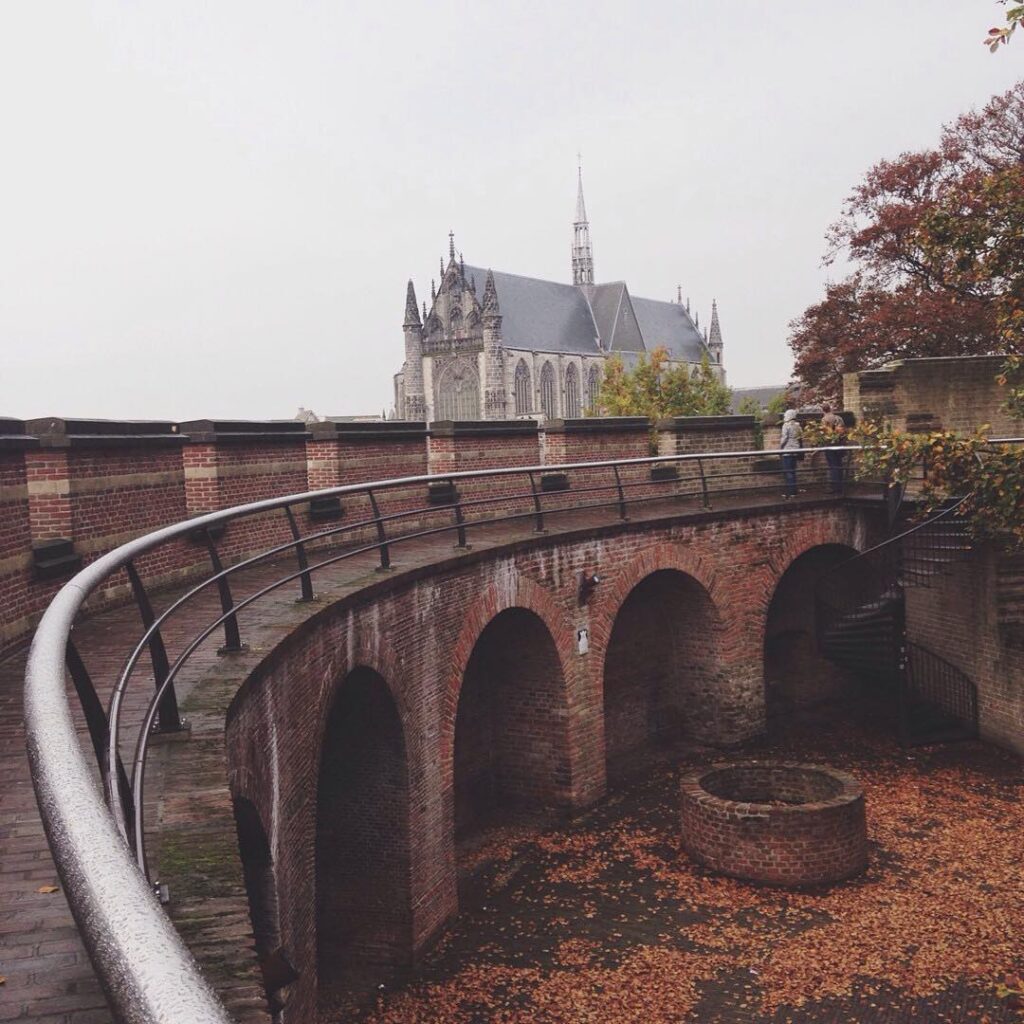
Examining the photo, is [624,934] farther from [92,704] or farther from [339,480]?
[92,704]

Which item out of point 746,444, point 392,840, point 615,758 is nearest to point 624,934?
point 392,840

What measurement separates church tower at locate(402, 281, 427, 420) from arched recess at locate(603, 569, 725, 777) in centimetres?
7602

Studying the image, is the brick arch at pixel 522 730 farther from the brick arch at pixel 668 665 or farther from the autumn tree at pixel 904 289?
the autumn tree at pixel 904 289

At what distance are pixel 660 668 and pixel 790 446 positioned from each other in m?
4.74

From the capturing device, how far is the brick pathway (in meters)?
2.97

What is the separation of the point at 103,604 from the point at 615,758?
877cm

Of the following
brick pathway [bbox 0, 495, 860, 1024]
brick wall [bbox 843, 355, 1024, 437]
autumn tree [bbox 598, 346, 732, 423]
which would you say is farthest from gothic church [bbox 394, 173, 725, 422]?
brick pathway [bbox 0, 495, 860, 1024]

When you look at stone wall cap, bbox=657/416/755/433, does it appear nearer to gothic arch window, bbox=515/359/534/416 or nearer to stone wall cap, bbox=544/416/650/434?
stone wall cap, bbox=544/416/650/434

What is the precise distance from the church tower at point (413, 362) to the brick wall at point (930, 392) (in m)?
74.5

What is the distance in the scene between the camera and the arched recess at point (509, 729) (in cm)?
1255

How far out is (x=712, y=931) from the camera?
9.66 meters

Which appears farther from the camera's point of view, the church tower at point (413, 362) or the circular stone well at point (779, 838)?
the church tower at point (413, 362)

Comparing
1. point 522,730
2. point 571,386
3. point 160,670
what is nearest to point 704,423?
point 522,730

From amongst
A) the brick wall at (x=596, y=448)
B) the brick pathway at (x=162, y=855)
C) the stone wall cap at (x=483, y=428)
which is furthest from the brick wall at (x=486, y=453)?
the brick pathway at (x=162, y=855)
